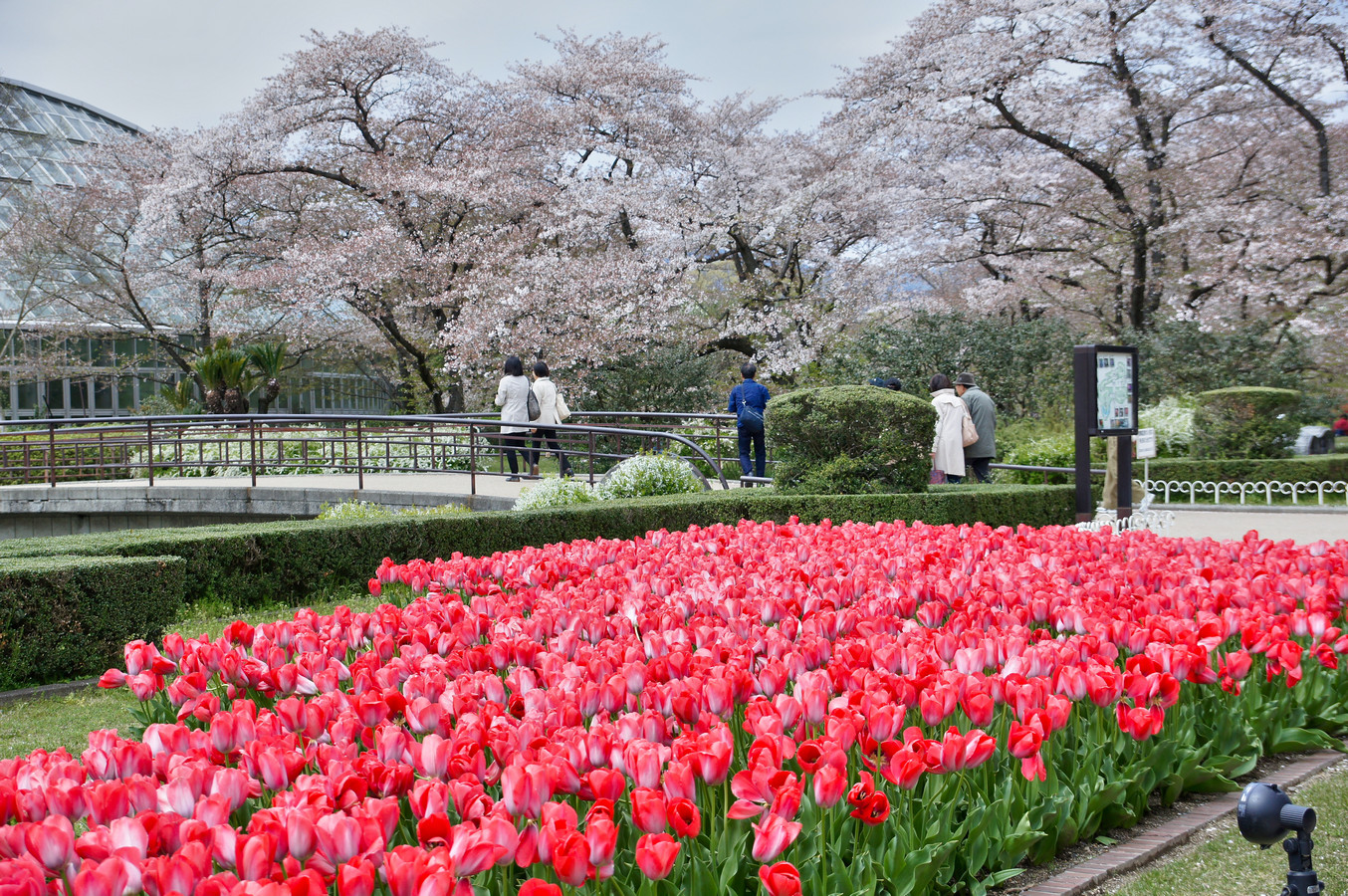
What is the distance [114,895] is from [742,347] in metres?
22.2

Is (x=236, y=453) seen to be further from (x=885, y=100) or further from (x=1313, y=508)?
(x=1313, y=508)

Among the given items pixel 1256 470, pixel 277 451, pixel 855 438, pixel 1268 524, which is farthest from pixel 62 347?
pixel 1268 524

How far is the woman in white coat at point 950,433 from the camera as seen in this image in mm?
12469

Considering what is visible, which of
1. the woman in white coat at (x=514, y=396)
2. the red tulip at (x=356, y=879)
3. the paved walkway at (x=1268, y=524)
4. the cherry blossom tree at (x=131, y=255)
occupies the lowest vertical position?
the paved walkway at (x=1268, y=524)

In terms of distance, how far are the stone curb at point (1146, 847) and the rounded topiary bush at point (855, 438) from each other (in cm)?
662

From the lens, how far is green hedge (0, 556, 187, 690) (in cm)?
573

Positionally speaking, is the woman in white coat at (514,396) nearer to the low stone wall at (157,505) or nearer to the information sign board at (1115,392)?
the low stone wall at (157,505)

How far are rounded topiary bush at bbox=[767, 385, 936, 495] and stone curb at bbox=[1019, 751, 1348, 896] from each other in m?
6.62

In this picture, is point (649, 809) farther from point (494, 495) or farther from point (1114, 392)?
point (494, 495)

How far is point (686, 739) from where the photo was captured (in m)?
2.47

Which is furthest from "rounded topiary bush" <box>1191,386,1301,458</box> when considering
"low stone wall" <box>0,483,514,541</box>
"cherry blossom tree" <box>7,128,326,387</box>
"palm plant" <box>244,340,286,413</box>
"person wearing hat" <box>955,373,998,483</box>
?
"cherry blossom tree" <box>7,128,326,387</box>

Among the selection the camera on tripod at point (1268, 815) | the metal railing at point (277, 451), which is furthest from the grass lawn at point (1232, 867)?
the metal railing at point (277, 451)

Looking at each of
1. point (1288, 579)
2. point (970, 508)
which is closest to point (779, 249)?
point (970, 508)

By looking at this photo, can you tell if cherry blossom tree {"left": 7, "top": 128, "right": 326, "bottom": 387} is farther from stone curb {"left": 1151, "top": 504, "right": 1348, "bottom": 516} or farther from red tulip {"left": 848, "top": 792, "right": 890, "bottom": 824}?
red tulip {"left": 848, "top": 792, "right": 890, "bottom": 824}
